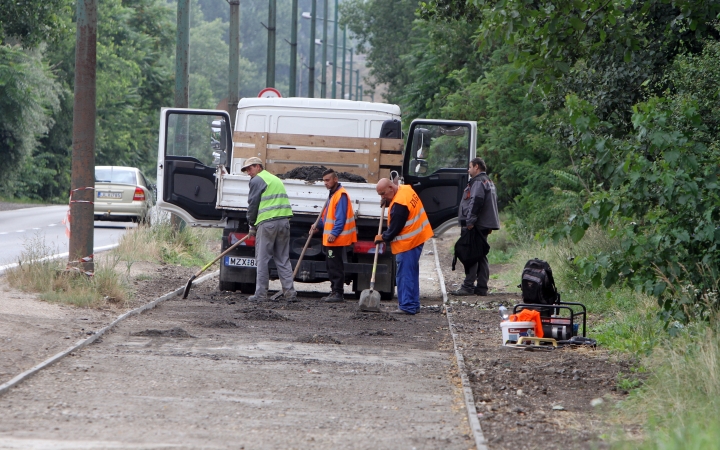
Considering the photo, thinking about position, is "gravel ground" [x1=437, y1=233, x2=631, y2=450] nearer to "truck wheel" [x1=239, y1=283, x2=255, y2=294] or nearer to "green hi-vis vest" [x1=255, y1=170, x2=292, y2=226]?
"green hi-vis vest" [x1=255, y1=170, x2=292, y2=226]

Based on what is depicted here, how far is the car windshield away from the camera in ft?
84.5

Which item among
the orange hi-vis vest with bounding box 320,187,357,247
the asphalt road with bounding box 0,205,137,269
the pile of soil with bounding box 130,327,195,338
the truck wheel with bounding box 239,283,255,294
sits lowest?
the asphalt road with bounding box 0,205,137,269

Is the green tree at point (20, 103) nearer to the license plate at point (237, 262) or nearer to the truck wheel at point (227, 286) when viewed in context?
the truck wheel at point (227, 286)

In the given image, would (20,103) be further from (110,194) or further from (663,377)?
(663,377)

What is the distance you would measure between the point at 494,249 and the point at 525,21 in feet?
47.4

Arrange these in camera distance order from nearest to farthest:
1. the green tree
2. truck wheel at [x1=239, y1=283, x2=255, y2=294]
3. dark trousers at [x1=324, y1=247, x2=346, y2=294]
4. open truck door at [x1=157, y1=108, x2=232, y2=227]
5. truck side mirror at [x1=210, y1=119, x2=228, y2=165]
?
dark trousers at [x1=324, y1=247, x2=346, y2=294] < truck wheel at [x1=239, y1=283, x2=255, y2=294] < open truck door at [x1=157, y1=108, x2=232, y2=227] < truck side mirror at [x1=210, y1=119, x2=228, y2=165] < the green tree

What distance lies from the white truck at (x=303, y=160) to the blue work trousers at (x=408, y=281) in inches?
40.4

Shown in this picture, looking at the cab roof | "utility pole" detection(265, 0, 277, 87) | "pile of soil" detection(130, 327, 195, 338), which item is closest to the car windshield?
"utility pole" detection(265, 0, 277, 87)

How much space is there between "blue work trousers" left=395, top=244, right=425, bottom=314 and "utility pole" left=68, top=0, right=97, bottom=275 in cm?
351

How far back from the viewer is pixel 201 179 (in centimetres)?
1395

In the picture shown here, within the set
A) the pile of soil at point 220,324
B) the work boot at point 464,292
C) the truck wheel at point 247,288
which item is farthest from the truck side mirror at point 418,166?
the pile of soil at point 220,324

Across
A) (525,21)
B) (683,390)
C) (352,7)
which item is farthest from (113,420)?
(352,7)

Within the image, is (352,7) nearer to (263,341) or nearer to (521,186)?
(521,186)

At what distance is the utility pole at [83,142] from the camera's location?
11.5m
